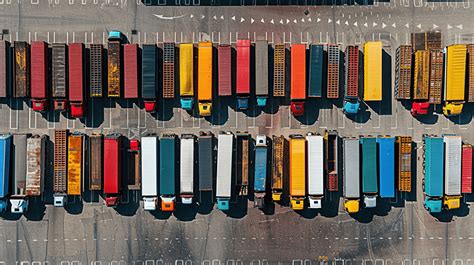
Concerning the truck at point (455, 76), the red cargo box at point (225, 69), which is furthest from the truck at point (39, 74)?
the truck at point (455, 76)

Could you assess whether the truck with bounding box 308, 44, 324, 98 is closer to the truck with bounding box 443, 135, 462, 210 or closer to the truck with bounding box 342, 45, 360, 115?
the truck with bounding box 342, 45, 360, 115

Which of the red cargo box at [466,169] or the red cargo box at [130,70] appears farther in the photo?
the red cargo box at [466,169]

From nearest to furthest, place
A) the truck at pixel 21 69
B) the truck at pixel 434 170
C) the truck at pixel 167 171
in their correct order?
1. the truck at pixel 21 69
2. the truck at pixel 167 171
3. the truck at pixel 434 170

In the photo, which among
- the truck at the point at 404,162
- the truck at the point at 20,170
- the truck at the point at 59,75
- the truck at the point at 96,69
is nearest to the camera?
the truck at the point at 59,75

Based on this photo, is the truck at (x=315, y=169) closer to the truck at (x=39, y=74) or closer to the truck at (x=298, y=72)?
the truck at (x=298, y=72)

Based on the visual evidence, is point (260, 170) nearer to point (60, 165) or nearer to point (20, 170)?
point (60, 165)

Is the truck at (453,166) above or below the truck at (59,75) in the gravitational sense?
below

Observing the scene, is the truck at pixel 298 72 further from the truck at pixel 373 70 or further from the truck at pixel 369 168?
the truck at pixel 369 168

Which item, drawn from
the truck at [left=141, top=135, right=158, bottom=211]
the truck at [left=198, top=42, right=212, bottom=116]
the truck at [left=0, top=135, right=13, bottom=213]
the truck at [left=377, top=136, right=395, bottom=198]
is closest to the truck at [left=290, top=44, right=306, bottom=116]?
the truck at [left=198, top=42, right=212, bottom=116]
